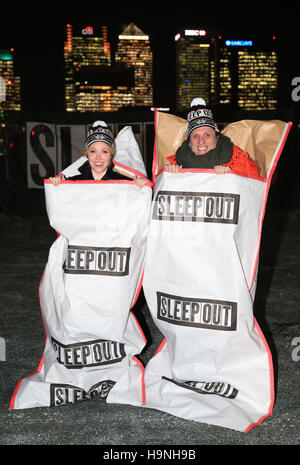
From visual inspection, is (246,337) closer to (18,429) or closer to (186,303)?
(186,303)

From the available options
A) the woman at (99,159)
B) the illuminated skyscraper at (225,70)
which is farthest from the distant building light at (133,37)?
the woman at (99,159)

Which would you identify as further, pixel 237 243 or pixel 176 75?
pixel 176 75

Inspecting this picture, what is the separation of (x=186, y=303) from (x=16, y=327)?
1.75 meters

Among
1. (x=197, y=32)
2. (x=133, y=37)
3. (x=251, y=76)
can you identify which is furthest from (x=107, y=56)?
(x=251, y=76)

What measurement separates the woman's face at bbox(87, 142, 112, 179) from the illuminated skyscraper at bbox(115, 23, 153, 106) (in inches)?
2449

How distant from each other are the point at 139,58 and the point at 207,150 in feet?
232

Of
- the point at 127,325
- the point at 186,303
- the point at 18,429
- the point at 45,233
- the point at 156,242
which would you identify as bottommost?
the point at 45,233

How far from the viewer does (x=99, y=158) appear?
2.40 metres

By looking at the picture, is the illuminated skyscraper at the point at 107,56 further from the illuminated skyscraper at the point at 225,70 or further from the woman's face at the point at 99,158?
the woman's face at the point at 99,158

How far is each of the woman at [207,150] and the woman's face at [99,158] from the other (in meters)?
0.34

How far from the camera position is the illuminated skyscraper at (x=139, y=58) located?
64.5m

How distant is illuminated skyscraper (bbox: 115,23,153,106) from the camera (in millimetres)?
64500
